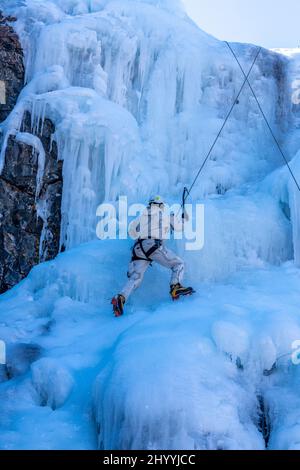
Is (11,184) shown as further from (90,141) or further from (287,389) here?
(287,389)

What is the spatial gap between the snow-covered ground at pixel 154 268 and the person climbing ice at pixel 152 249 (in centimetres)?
30

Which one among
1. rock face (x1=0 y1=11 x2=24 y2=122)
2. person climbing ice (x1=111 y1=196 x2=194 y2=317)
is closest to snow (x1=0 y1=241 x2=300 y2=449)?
person climbing ice (x1=111 y1=196 x2=194 y2=317)

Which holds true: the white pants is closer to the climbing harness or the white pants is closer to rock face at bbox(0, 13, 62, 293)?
the climbing harness

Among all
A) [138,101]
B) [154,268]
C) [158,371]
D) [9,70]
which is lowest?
[158,371]

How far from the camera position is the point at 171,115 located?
9594mm

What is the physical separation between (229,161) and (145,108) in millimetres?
1945

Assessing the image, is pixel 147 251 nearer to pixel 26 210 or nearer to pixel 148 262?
pixel 148 262

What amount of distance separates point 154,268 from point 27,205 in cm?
306

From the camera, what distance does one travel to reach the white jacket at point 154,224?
587 cm

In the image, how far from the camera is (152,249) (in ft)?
19.0

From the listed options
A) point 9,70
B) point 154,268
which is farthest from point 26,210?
point 154,268

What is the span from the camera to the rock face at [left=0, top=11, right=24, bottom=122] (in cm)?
899

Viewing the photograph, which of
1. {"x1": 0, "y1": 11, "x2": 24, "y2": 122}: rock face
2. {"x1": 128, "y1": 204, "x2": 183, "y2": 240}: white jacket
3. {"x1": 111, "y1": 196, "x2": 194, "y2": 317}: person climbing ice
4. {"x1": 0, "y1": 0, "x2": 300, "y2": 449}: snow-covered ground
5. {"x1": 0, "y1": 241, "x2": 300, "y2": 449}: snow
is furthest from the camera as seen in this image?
{"x1": 0, "y1": 11, "x2": 24, "y2": 122}: rock face
